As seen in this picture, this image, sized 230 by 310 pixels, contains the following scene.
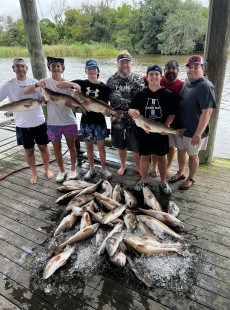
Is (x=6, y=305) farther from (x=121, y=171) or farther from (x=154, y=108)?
(x=154, y=108)

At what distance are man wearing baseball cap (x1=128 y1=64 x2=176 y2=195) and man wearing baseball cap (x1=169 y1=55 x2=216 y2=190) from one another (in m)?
0.23

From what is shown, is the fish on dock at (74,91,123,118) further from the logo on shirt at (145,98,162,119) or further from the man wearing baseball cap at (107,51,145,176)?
the logo on shirt at (145,98,162,119)

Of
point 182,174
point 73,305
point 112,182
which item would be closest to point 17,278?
point 73,305

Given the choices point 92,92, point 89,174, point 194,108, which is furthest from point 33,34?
point 194,108

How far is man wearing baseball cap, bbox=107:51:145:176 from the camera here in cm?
313

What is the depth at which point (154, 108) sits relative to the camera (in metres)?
2.86

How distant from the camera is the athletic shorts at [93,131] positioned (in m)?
3.45

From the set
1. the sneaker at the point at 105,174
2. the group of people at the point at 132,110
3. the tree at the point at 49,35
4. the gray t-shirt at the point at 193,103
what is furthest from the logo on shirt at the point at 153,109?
the tree at the point at 49,35

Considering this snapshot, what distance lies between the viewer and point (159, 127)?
276 cm

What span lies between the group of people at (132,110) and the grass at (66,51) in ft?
69.6

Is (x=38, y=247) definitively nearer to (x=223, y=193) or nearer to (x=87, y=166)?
(x=87, y=166)

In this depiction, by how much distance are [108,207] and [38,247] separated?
3.24 ft

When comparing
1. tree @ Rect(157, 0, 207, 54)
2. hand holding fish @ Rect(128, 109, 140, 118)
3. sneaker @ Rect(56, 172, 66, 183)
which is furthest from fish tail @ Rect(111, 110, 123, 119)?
tree @ Rect(157, 0, 207, 54)

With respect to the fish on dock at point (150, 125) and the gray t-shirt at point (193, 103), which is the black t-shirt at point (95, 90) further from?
→ the gray t-shirt at point (193, 103)
